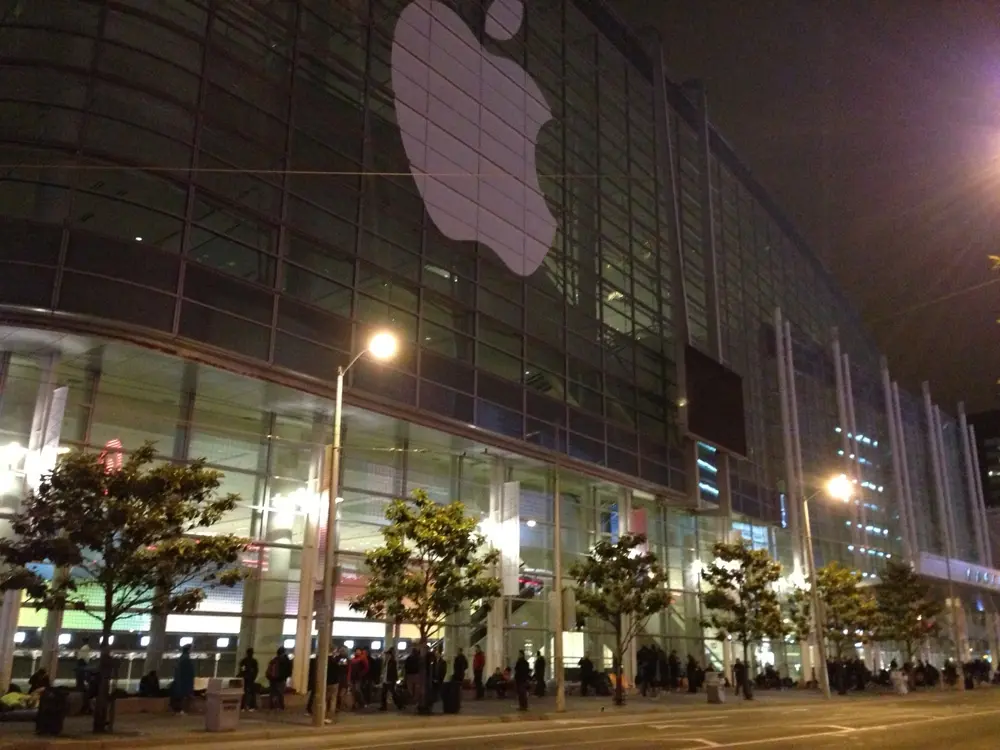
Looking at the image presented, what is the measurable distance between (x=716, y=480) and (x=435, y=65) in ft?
78.6

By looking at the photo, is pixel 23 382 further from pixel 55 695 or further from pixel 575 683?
pixel 575 683

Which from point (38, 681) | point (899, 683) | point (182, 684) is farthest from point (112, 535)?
point (899, 683)

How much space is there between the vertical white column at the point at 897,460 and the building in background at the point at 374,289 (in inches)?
536

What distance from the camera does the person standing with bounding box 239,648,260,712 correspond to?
73.4 ft

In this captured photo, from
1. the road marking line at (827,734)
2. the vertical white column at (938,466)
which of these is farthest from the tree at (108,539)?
the vertical white column at (938,466)

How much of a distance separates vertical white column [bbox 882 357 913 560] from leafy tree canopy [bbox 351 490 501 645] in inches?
1753

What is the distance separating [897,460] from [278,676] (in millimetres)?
54766

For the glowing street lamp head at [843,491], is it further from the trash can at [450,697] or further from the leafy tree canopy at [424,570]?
the trash can at [450,697]

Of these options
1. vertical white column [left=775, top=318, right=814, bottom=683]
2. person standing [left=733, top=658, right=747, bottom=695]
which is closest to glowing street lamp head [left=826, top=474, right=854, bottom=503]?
vertical white column [left=775, top=318, right=814, bottom=683]

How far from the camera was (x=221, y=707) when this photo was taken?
18.2 m

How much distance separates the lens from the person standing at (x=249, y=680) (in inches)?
880

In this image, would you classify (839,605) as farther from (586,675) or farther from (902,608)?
(586,675)

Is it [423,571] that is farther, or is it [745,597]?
[745,597]

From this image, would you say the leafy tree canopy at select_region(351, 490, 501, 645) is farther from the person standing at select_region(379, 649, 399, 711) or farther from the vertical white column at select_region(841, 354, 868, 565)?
the vertical white column at select_region(841, 354, 868, 565)
